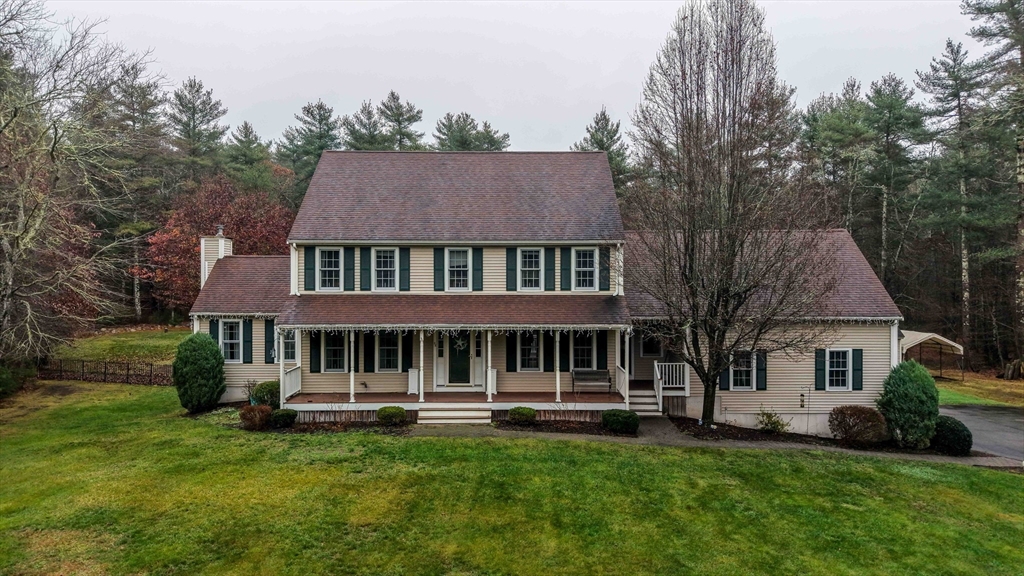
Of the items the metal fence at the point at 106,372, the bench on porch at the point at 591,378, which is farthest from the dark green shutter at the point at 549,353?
the metal fence at the point at 106,372

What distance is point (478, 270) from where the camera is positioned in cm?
1580

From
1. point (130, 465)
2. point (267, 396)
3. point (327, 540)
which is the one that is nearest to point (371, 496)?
point (327, 540)

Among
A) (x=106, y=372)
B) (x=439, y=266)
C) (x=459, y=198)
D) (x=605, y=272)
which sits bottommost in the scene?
(x=106, y=372)

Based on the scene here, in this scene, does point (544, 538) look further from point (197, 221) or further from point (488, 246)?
point (197, 221)

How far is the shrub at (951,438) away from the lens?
12.9 meters

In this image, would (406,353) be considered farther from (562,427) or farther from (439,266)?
(562,427)

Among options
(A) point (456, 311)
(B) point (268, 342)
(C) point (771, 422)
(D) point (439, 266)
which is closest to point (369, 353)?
(A) point (456, 311)

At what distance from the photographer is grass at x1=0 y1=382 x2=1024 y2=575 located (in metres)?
7.27

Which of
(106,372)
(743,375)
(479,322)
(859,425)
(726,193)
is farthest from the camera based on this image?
(106,372)

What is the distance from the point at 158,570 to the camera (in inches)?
268

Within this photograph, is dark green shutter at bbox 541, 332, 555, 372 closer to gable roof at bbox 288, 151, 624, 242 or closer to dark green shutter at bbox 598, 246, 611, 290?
dark green shutter at bbox 598, 246, 611, 290

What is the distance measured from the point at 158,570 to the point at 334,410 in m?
7.15

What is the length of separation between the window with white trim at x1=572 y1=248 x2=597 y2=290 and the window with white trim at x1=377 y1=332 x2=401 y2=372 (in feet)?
20.5

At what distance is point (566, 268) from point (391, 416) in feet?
23.6
